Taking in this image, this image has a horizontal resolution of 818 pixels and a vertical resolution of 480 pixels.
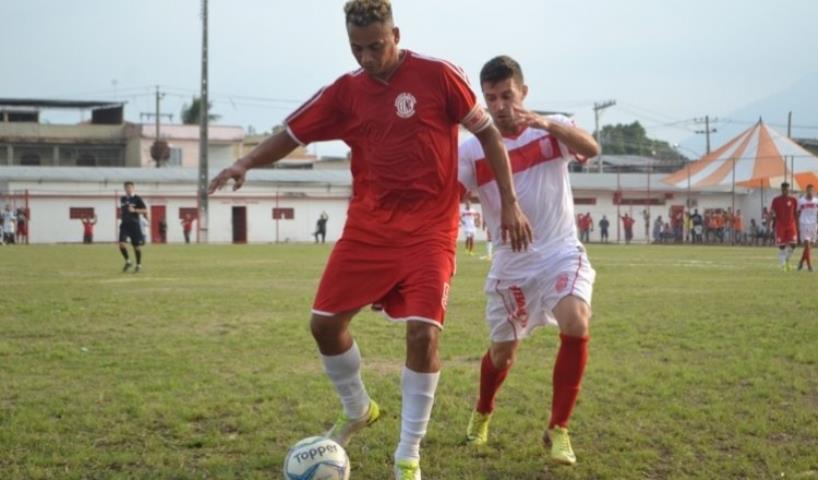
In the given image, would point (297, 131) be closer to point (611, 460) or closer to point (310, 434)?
point (310, 434)

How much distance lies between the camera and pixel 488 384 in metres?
6.07

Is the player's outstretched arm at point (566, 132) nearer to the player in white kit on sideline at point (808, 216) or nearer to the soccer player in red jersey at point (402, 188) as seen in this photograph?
the soccer player in red jersey at point (402, 188)

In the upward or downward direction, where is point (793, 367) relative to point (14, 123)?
downward

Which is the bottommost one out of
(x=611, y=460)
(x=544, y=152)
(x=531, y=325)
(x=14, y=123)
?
(x=611, y=460)

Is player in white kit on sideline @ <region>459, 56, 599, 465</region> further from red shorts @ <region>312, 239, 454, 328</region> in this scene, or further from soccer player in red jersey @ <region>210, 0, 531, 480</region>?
red shorts @ <region>312, 239, 454, 328</region>

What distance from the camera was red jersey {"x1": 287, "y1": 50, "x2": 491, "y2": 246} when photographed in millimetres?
5117

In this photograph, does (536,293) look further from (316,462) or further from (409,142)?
(316,462)

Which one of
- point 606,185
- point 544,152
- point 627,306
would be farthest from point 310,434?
point 606,185

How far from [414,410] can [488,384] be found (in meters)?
1.13

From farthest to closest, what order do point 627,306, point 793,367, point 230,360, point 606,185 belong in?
1. point 606,185
2. point 627,306
3. point 230,360
4. point 793,367

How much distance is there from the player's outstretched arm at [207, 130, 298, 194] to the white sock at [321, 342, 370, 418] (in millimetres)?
1038

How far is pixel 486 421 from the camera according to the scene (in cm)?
591

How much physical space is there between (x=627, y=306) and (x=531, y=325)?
27.2ft

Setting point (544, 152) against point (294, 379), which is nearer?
point (544, 152)
